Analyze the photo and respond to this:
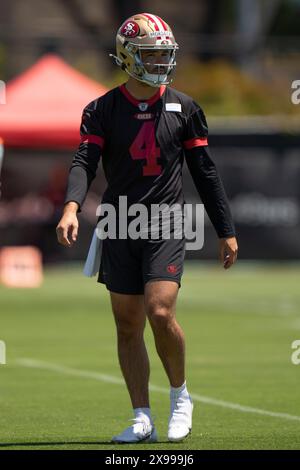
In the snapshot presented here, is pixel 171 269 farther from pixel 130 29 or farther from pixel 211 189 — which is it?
pixel 130 29

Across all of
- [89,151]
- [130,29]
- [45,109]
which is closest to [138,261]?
[89,151]

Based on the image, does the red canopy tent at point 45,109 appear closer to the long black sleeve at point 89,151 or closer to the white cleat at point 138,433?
the long black sleeve at point 89,151

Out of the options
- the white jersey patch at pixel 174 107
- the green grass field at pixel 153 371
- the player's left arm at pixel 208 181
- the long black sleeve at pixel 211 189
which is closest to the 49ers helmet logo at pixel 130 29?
the white jersey patch at pixel 174 107

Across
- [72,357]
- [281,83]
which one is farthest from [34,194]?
[72,357]

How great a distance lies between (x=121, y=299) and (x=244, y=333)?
26.1 ft

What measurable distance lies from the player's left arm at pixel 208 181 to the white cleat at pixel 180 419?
91 cm

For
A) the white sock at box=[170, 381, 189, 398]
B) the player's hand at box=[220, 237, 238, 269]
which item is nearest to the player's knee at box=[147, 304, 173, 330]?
the white sock at box=[170, 381, 189, 398]

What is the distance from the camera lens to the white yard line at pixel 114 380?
10.5 metres

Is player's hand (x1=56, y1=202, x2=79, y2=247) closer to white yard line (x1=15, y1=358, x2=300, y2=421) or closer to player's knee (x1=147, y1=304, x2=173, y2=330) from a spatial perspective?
player's knee (x1=147, y1=304, x2=173, y2=330)

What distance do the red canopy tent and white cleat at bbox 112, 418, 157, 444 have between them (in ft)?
47.2

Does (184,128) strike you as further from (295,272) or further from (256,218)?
(295,272)

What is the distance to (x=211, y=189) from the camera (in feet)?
30.1

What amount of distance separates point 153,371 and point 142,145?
478 centimetres

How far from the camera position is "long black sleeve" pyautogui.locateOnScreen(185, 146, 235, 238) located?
9141 millimetres
